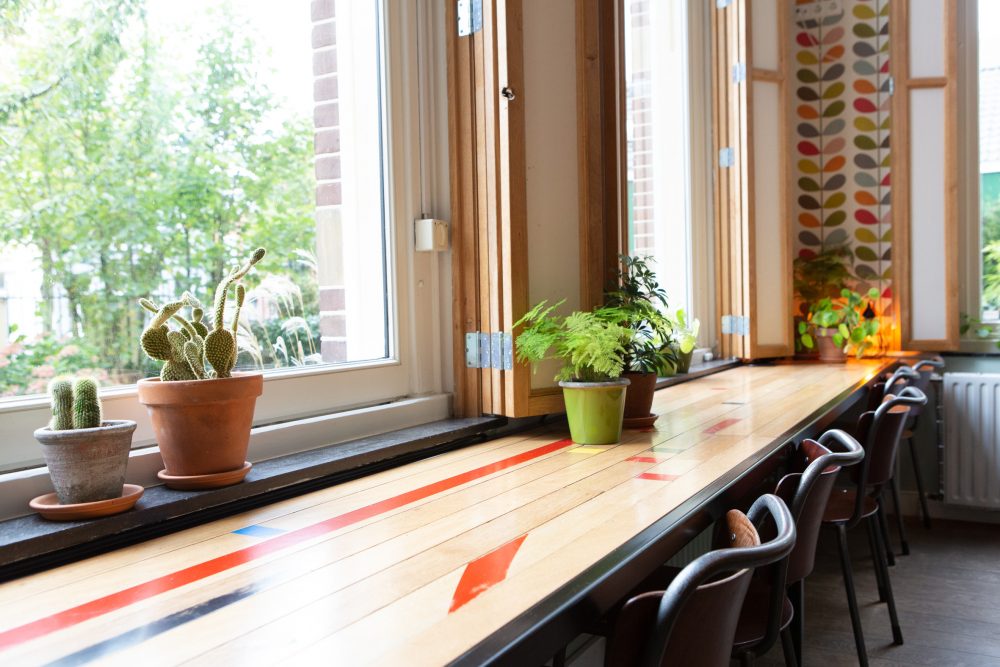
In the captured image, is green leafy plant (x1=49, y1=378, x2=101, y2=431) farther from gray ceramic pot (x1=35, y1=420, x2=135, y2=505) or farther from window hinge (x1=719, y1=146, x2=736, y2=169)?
window hinge (x1=719, y1=146, x2=736, y2=169)

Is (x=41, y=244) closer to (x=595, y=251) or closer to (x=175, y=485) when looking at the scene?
(x=175, y=485)

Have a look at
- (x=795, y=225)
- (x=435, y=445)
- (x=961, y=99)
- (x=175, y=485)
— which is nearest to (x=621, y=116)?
(x=435, y=445)

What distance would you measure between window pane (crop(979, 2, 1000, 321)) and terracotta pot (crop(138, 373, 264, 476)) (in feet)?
14.4

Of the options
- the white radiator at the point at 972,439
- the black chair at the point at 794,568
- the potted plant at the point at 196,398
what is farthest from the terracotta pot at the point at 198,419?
the white radiator at the point at 972,439

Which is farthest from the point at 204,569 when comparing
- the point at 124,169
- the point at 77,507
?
the point at 124,169

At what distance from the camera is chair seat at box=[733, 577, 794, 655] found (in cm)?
175

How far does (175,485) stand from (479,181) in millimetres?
1127

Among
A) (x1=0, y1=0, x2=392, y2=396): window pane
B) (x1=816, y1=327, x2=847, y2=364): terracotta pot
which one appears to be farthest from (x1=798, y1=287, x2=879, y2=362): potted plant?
(x1=0, y1=0, x2=392, y2=396): window pane

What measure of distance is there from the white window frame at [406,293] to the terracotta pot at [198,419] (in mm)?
338

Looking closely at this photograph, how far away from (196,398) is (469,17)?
1.30m

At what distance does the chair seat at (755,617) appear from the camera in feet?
5.75

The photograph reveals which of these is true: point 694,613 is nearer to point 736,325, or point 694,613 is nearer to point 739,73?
point 736,325

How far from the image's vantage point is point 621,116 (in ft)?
9.14

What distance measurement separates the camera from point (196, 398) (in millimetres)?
1441
